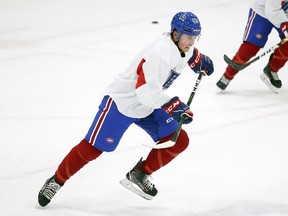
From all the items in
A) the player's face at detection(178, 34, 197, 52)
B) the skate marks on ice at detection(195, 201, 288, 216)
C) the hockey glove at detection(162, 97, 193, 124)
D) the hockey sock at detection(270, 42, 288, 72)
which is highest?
the player's face at detection(178, 34, 197, 52)

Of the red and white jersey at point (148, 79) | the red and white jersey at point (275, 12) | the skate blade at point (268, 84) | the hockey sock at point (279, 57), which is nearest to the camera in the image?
the red and white jersey at point (148, 79)

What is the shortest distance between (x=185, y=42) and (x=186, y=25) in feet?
0.23

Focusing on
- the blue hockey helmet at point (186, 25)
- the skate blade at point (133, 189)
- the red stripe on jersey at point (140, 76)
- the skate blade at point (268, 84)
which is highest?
the blue hockey helmet at point (186, 25)

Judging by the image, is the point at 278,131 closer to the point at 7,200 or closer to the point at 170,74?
the point at 170,74

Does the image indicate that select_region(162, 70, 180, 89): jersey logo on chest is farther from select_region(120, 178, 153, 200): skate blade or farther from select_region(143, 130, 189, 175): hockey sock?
select_region(120, 178, 153, 200): skate blade

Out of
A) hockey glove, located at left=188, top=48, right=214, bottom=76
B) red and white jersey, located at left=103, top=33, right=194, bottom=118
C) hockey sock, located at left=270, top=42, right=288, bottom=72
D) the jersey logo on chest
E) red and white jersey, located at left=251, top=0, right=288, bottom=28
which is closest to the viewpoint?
red and white jersey, located at left=103, top=33, right=194, bottom=118

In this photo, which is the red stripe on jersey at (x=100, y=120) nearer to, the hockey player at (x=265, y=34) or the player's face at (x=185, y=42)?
the player's face at (x=185, y=42)

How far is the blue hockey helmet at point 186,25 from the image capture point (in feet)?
7.99

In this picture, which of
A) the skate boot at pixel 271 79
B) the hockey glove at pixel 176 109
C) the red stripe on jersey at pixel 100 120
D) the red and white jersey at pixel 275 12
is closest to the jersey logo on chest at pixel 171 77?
the hockey glove at pixel 176 109

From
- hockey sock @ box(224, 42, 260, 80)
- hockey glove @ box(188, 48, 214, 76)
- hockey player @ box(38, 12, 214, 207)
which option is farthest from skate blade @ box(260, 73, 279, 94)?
hockey player @ box(38, 12, 214, 207)

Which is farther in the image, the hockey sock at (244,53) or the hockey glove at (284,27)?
the hockey sock at (244,53)

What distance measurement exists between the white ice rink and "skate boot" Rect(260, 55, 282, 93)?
8 cm

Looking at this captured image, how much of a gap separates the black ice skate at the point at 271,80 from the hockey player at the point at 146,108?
1.66 metres

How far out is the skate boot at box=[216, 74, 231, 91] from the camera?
4242 mm
